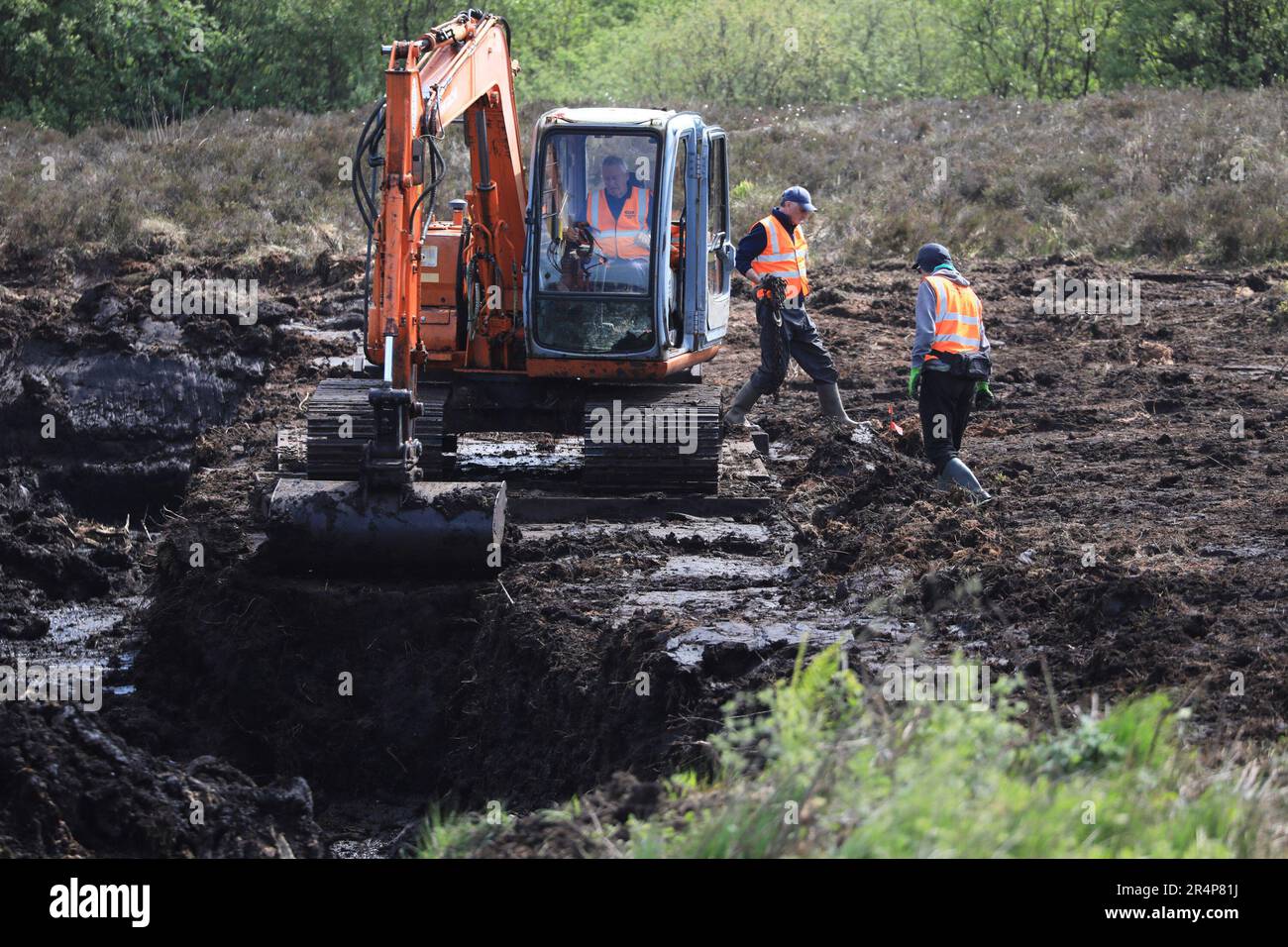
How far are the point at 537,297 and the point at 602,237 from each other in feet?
1.97

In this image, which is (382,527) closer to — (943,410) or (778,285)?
(943,410)

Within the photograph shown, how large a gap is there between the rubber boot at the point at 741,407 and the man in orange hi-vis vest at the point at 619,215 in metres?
2.16

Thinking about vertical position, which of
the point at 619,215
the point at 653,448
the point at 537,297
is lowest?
the point at 653,448

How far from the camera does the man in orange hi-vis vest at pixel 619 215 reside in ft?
34.9

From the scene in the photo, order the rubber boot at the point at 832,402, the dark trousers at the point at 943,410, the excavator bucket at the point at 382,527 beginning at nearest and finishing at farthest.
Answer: the excavator bucket at the point at 382,527
the dark trousers at the point at 943,410
the rubber boot at the point at 832,402

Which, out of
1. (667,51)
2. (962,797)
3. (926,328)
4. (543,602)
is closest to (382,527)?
(543,602)

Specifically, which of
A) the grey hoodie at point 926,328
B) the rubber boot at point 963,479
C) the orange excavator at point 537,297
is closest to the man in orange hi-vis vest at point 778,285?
the orange excavator at point 537,297

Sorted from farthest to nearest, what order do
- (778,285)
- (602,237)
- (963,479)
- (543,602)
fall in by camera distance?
(778,285), (602,237), (963,479), (543,602)

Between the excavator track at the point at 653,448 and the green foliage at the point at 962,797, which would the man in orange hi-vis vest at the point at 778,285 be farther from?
the green foliage at the point at 962,797

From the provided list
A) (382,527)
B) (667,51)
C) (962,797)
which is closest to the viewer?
(962,797)

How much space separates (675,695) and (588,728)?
502 millimetres

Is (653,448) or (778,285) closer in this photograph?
(653,448)

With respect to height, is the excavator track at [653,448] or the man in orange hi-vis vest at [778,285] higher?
the man in orange hi-vis vest at [778,285]

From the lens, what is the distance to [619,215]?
10719 millimetres
